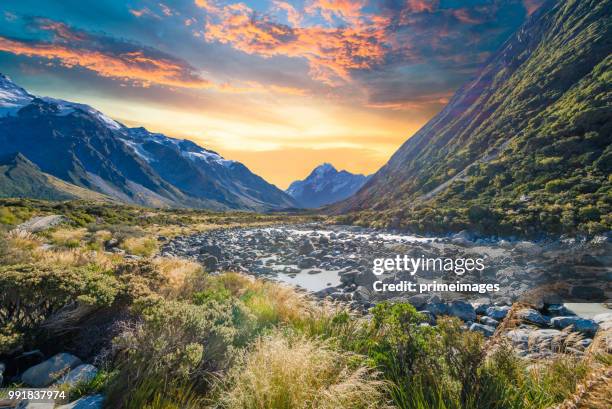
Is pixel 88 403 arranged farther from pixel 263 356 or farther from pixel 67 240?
pixel 67 240

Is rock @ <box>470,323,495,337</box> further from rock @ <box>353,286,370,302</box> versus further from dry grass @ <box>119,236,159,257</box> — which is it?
dry grass @ <box>119,236,159,257</box>

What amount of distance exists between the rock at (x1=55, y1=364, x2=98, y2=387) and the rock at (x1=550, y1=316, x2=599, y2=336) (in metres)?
10.1

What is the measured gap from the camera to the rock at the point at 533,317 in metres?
8.68

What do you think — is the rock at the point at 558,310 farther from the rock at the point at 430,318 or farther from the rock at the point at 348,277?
the rock at the point at 348,277

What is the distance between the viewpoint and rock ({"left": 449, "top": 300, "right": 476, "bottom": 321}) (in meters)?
9.37

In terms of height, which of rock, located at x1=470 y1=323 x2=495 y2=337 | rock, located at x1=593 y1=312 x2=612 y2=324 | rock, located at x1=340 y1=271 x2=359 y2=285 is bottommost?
rock, located at x1=340 y1=271 x2=359 y2=285

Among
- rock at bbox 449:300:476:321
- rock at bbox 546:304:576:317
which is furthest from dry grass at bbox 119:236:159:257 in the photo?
rock at bbox 546:304:576:317

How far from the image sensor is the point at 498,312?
375 inches

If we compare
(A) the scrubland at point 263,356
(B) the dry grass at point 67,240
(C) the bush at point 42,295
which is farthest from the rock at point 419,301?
(B) the dry grass at point 67,240

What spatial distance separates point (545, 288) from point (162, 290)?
1239 centimetres

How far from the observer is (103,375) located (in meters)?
4.33

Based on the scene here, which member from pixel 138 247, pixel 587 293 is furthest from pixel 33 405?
pixel 138 247

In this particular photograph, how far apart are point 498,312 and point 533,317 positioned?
2.85 ft

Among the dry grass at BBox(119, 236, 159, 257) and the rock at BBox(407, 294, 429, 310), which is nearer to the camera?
the rock at BBox(407, 294, 429, 310)
